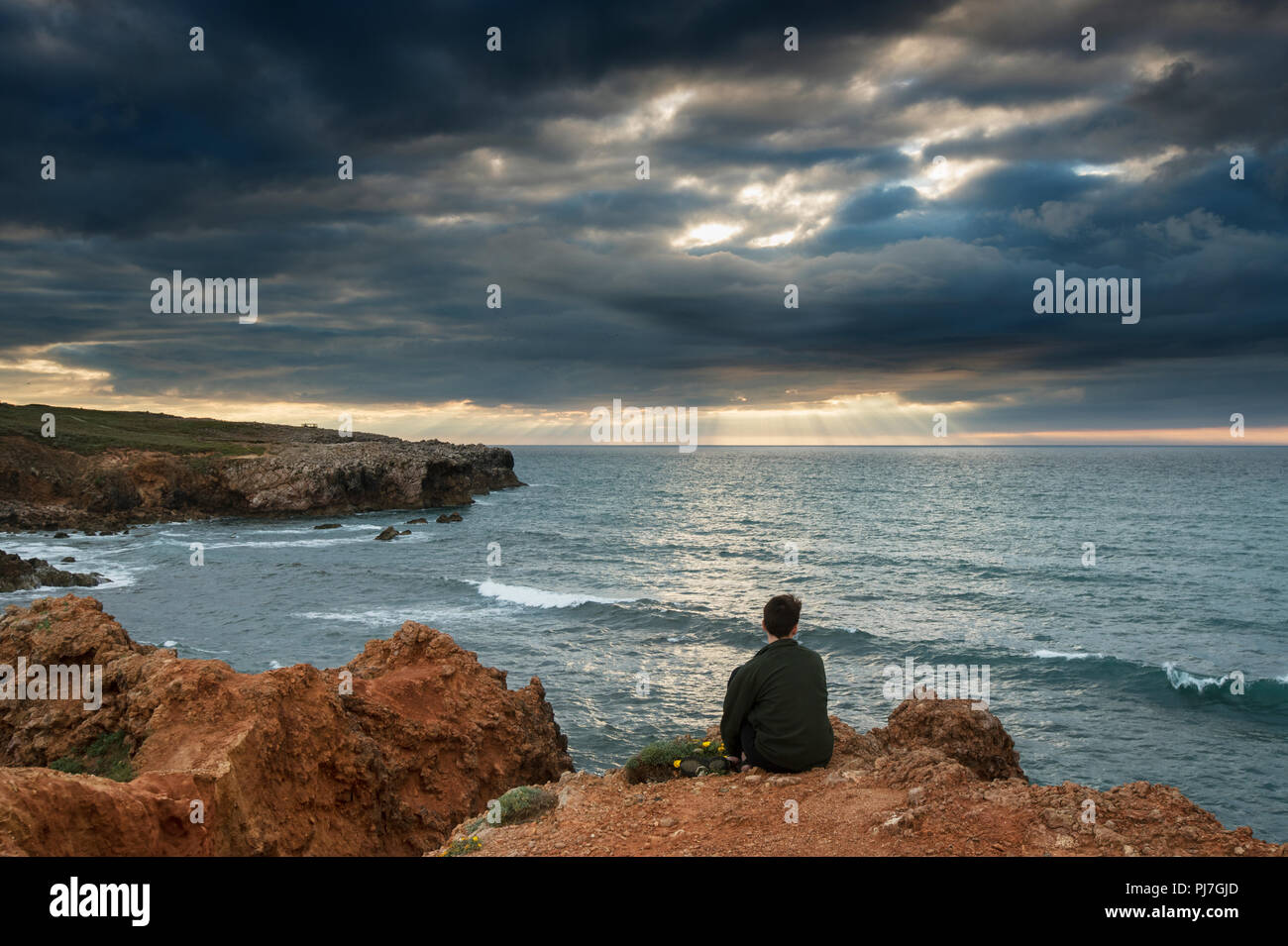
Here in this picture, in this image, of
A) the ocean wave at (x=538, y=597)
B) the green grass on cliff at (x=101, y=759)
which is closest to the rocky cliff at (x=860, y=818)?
the green grass on cliff at (x=101, y=759)

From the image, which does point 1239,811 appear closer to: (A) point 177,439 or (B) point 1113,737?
(B) point 1113,737

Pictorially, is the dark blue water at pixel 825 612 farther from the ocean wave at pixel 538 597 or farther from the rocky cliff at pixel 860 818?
the rocky cliff at pixel 860 818

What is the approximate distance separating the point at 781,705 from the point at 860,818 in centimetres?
141

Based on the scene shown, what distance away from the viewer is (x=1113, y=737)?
72.2ft

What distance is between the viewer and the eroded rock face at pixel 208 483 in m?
65.1

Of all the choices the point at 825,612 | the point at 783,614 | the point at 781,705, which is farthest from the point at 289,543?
the point at 783,614

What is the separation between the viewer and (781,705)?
7.93 meters

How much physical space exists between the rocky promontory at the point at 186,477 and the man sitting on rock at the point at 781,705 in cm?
6745

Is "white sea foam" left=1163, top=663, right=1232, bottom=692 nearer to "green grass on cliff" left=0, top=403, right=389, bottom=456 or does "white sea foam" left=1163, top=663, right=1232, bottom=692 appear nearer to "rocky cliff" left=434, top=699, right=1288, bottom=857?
"rocky cliff" left=434, top=699, right=1288, bottom=857

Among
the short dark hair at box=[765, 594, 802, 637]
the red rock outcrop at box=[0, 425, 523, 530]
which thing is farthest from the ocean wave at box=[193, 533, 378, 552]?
the short dark hair at box=[765, 594, 802, 637]

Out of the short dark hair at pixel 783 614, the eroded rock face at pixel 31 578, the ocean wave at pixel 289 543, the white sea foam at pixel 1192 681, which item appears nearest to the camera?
the short dark hair at pixel 783 614

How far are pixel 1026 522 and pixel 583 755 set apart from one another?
70338 millimetres
